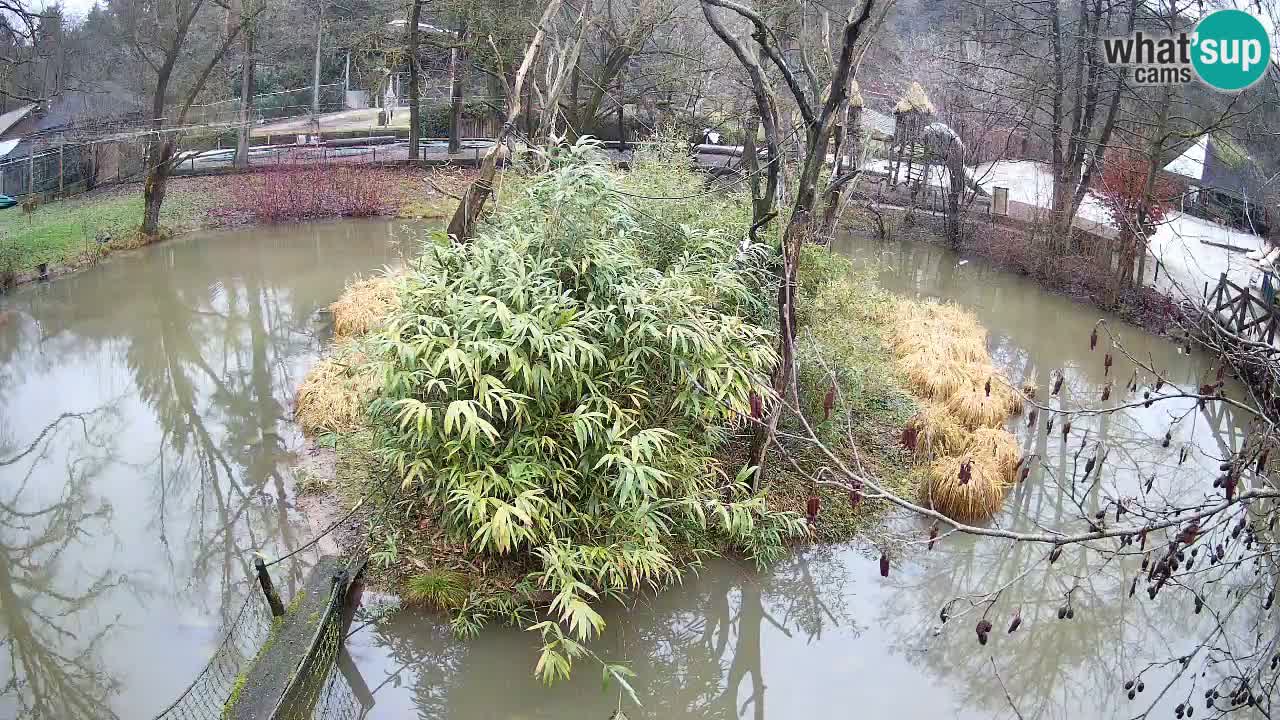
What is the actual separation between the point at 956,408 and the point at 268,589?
5164 mm

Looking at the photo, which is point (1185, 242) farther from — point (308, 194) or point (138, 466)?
point (308, 194)

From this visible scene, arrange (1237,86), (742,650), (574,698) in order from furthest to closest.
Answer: (1237,86), (742,650), (574,698)

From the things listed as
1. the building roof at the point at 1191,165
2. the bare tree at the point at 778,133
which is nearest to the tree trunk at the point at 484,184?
the bare tree at the point at 778,133

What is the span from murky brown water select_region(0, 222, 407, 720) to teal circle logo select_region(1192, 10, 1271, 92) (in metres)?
8.89

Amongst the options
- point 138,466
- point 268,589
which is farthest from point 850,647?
point 138,466

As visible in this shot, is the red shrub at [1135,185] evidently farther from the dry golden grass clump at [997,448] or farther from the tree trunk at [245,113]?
the tree trunk at [245,113]

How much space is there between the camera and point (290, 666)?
176 inches

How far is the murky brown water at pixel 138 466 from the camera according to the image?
508 cm

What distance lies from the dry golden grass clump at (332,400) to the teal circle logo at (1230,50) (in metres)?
7.94

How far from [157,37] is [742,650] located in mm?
14387

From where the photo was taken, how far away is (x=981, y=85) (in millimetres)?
14852

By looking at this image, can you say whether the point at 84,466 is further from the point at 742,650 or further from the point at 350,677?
the point at 742,650

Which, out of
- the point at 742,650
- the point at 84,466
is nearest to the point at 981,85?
the point at 742,650

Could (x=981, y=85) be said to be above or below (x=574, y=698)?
above
